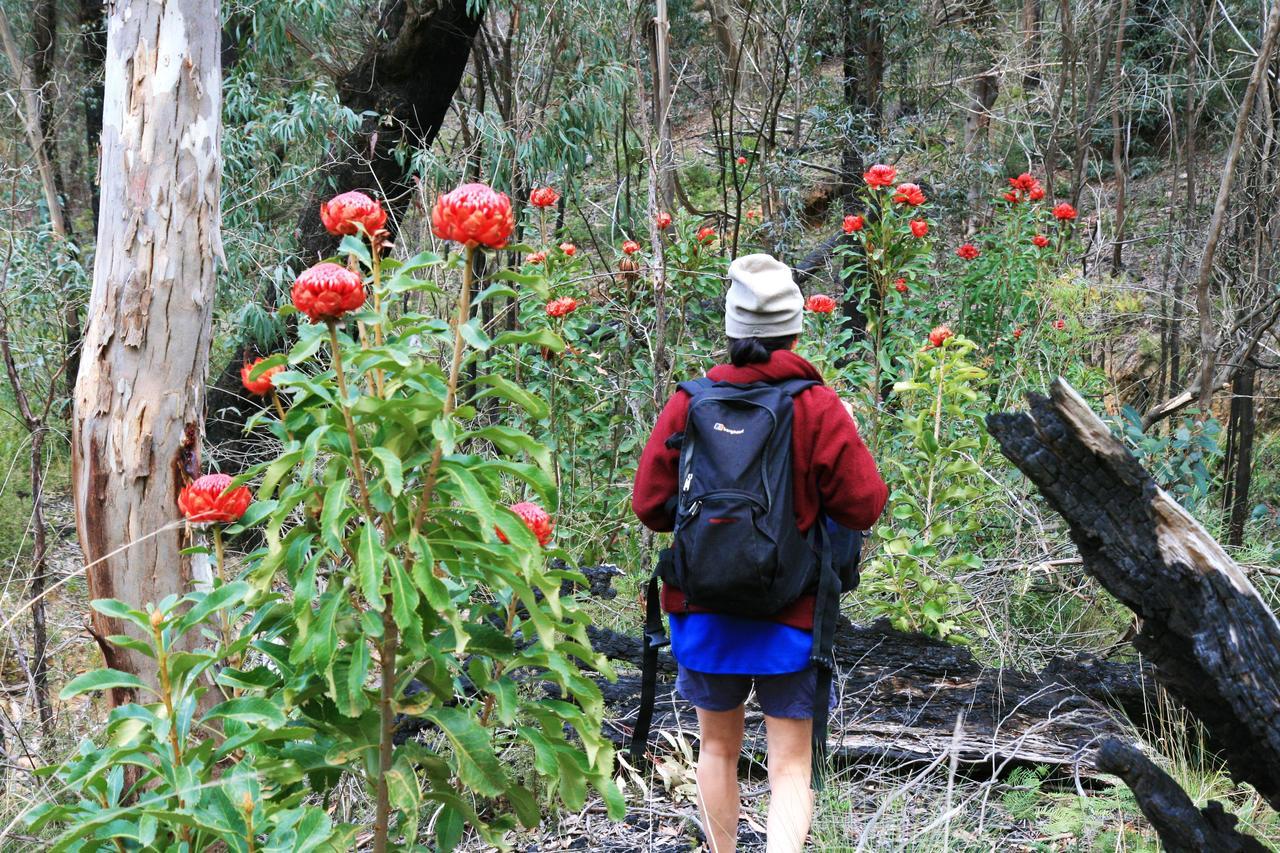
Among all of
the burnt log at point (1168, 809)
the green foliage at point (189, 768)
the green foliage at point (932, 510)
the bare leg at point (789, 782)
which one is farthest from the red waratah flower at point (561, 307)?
the burnt log at point (1168, 809)

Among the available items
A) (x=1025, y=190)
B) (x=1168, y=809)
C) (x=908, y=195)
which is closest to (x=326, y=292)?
(x=1168, y=809)

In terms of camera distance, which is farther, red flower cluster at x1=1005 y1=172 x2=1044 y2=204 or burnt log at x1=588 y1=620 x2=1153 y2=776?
red flower cluster at x1=1005 y1=172 x2=1044 y2=204

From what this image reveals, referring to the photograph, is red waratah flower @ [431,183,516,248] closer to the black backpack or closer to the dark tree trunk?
the black backpack

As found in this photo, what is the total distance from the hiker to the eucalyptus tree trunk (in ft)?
4.82

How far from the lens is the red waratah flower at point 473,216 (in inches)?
79.4

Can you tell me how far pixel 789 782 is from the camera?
116 inches

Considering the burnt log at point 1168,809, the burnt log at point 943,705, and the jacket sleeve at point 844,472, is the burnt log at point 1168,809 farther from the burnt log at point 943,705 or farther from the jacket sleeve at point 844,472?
the burnt log at point 943,705

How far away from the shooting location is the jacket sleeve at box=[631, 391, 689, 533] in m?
2.98

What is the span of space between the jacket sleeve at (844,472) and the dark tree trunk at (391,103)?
4.57 meters

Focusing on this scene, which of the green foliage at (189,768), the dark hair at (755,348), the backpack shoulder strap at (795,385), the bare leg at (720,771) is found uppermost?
the dark hair at (755,348)

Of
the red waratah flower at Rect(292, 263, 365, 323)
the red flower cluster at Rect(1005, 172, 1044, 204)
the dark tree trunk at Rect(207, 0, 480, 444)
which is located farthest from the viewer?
the dark tree trunk at Rect(207, 0, 480, 444)

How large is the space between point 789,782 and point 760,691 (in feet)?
0.85

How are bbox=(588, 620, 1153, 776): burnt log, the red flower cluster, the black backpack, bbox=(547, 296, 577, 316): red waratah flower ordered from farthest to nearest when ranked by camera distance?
the red flower cluster < bbox=(547, 296, 577, 316): red waratah flower < bbox=(588, 620, 1153, 776): burnt log < the black backpack

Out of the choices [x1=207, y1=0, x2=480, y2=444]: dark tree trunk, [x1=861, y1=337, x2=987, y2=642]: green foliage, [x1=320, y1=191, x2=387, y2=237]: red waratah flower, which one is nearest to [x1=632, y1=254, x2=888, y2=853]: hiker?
[x1=320, y1=191, x2=387, y2=237]: red waratah flower
